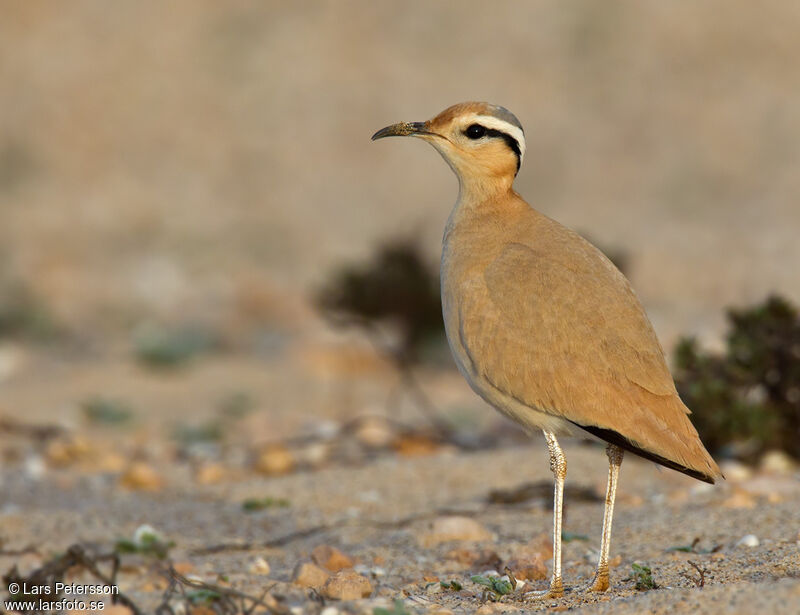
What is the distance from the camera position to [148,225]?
20.8m

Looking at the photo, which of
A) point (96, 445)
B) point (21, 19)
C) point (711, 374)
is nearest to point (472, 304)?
point (711, 374)

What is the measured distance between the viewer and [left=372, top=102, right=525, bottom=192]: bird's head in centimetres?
475

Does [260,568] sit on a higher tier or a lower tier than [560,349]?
lower

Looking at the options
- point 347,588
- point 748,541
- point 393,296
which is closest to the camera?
point 347,588

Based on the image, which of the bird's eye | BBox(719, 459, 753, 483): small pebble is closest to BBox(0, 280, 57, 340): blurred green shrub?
BBox(719, 459, 753, 483): small pebble

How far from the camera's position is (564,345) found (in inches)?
160

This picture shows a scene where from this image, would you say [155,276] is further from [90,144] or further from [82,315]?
[90,144]

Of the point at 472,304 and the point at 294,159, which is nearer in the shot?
the point at 472,304

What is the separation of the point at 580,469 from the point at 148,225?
15.6 m

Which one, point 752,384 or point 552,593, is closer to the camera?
point 552,593

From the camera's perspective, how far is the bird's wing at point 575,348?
3904 mm

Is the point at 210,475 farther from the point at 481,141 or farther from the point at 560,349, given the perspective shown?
the point at 560,349

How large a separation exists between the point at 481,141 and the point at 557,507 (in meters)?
1.63

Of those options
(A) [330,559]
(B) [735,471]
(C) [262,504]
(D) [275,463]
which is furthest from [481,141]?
(D) [275,463]
